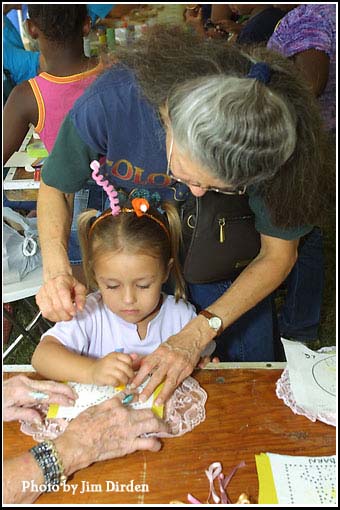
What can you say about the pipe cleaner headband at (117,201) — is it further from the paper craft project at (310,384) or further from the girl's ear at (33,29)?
the girl's ear at (33,29)

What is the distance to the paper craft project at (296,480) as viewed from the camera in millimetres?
936

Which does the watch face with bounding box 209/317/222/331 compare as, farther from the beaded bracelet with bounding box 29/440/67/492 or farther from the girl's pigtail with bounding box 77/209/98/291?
the beaded bracelet with bounding box 29/440/67/492

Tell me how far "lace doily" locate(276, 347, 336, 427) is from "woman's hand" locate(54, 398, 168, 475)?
240 millimetres

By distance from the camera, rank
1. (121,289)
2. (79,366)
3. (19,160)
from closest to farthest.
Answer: (79,366)
(121,289)
(19,160)

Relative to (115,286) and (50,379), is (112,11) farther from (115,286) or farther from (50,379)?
(50,379)

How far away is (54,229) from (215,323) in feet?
1.24

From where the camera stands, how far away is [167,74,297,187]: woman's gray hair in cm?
91

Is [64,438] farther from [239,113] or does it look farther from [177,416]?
[239,113]

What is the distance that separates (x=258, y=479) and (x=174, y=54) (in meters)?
0.73

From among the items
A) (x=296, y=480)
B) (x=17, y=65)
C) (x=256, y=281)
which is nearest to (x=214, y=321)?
(x=256, y=281)

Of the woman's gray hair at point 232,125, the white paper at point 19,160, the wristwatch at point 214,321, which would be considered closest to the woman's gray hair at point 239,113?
the woman's gray hair at point 232,125

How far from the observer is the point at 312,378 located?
3.76 feet

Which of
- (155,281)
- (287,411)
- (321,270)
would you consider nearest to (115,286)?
(155,281)

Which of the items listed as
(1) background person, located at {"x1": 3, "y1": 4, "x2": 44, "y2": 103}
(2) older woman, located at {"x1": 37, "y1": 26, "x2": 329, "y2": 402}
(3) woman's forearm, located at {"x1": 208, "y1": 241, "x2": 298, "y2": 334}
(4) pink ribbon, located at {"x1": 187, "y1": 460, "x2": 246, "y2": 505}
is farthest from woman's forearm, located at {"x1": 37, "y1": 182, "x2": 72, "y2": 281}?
(1) background person, located at {"x1": 3, "y1": 4, "x2": 44, "y2": 103}
